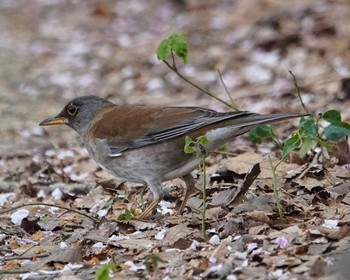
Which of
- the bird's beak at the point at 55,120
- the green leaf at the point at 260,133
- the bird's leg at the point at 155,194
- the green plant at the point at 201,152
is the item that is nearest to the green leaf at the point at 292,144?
the green plant at the point at 201,152

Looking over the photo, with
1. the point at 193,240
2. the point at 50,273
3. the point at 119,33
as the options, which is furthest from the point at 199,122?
the point at 119,33

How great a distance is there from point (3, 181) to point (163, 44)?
2.52 meters

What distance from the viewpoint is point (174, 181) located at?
785 cm

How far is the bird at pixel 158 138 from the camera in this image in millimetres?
6559

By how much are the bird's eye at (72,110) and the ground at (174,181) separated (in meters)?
0.68

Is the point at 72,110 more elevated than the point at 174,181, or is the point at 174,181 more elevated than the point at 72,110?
the point at 72,110

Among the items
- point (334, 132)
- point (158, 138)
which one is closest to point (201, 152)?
point (158, 138)

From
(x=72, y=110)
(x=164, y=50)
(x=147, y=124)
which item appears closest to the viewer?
(x=147, y=124)

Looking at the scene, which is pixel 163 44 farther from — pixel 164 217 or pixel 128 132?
pixel 164 217

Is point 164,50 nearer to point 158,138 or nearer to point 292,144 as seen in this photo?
point 158,138

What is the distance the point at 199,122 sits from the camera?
6.61 m

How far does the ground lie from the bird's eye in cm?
68

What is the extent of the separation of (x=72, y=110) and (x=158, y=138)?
1.20 metres

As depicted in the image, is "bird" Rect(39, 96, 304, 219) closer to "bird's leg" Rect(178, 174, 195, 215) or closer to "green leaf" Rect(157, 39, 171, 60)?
"bird's leg" Rect(178, 174, 195, 215)
